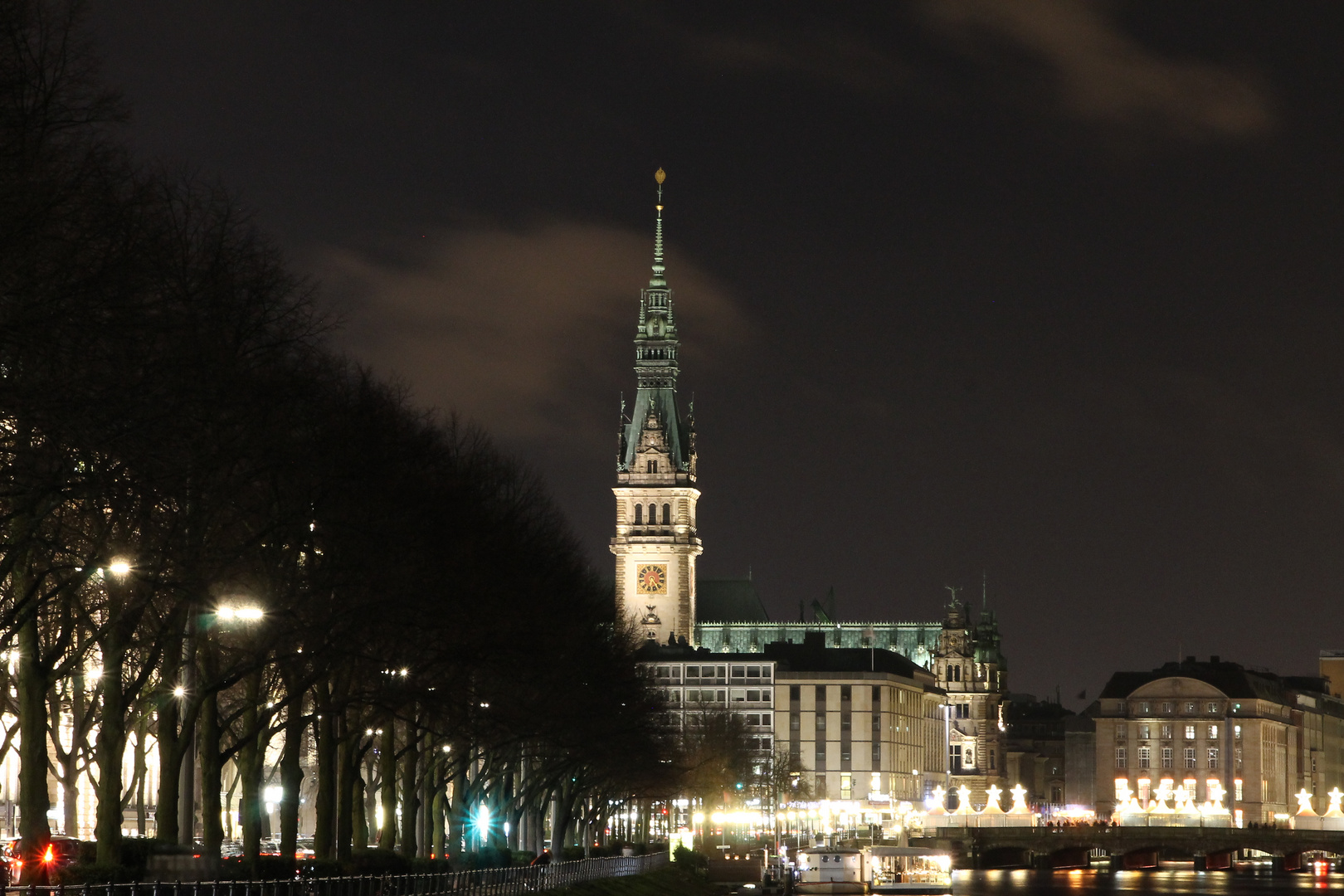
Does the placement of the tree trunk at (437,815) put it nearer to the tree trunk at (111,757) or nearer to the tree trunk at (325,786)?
the tree trunk at (325,786)

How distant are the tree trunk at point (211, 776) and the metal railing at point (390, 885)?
3308 mm

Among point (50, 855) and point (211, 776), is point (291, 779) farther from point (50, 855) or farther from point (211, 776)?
point (50, 855)

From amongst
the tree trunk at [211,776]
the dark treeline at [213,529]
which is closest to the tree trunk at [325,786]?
the dark treeline at [213,529]

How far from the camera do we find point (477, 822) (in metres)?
130

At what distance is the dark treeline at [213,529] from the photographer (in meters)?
51.5

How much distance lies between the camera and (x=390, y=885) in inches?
3108

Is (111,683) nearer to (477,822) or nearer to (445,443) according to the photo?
(445,443)

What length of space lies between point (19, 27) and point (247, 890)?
75.4ft

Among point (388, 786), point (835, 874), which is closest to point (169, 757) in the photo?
point (388, 786)

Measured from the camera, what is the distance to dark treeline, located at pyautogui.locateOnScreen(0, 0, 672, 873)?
51.5 m

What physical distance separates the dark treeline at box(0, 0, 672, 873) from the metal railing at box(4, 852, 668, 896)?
12.0 ft

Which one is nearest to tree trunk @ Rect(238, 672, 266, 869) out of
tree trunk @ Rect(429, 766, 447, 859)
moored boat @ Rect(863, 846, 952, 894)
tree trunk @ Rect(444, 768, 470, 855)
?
tree trunk @ Rect(429, 766, 447, 859)

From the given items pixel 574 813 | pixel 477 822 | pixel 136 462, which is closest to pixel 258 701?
pixel 136 462

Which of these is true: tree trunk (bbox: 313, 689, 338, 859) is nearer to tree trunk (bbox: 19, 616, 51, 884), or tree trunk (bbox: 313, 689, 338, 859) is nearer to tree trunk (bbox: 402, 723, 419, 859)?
tree trunk (bbox: 402, 723, 419, 859)
